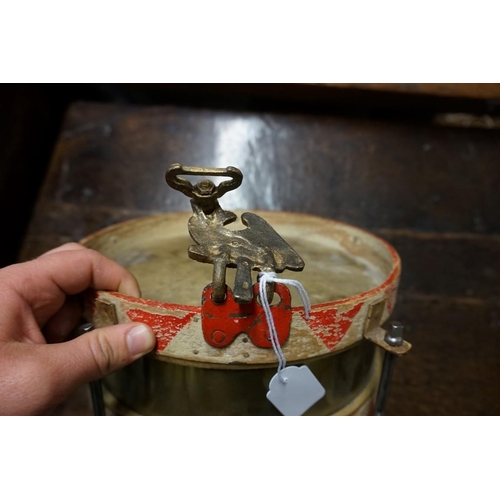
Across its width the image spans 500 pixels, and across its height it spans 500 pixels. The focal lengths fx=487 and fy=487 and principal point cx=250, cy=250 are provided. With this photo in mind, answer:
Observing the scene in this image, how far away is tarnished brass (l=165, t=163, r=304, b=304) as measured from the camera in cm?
62

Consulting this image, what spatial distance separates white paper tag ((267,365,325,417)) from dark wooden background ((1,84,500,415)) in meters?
0.77

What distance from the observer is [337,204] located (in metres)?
1.56

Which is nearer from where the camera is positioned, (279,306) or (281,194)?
(279,306)

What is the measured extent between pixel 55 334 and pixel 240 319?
346 mm

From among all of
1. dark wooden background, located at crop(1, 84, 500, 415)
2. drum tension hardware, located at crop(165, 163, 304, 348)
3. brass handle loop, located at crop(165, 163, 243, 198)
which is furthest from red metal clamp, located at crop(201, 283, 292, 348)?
dark wooden background, located at crop(1, 84, 500, 415)

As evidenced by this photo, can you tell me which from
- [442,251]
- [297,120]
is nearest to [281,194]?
[297,120]

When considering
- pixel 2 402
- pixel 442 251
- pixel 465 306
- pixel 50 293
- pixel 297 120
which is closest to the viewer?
pixel 2 402

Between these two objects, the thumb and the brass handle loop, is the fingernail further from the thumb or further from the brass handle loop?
the brass handle loop

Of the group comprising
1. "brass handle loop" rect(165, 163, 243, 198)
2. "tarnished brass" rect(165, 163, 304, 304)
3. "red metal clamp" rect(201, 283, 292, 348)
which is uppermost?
"brass handle loop" rect(165, 163, 243, 198)

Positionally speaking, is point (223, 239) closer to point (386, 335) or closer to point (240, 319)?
point (240, 319)

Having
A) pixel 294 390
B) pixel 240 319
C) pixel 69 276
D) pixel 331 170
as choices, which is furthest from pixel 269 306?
pixel 331 170

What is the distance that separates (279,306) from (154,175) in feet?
3.44

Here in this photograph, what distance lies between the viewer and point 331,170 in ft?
5.23

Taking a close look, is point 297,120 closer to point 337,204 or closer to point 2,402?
point 337,204
